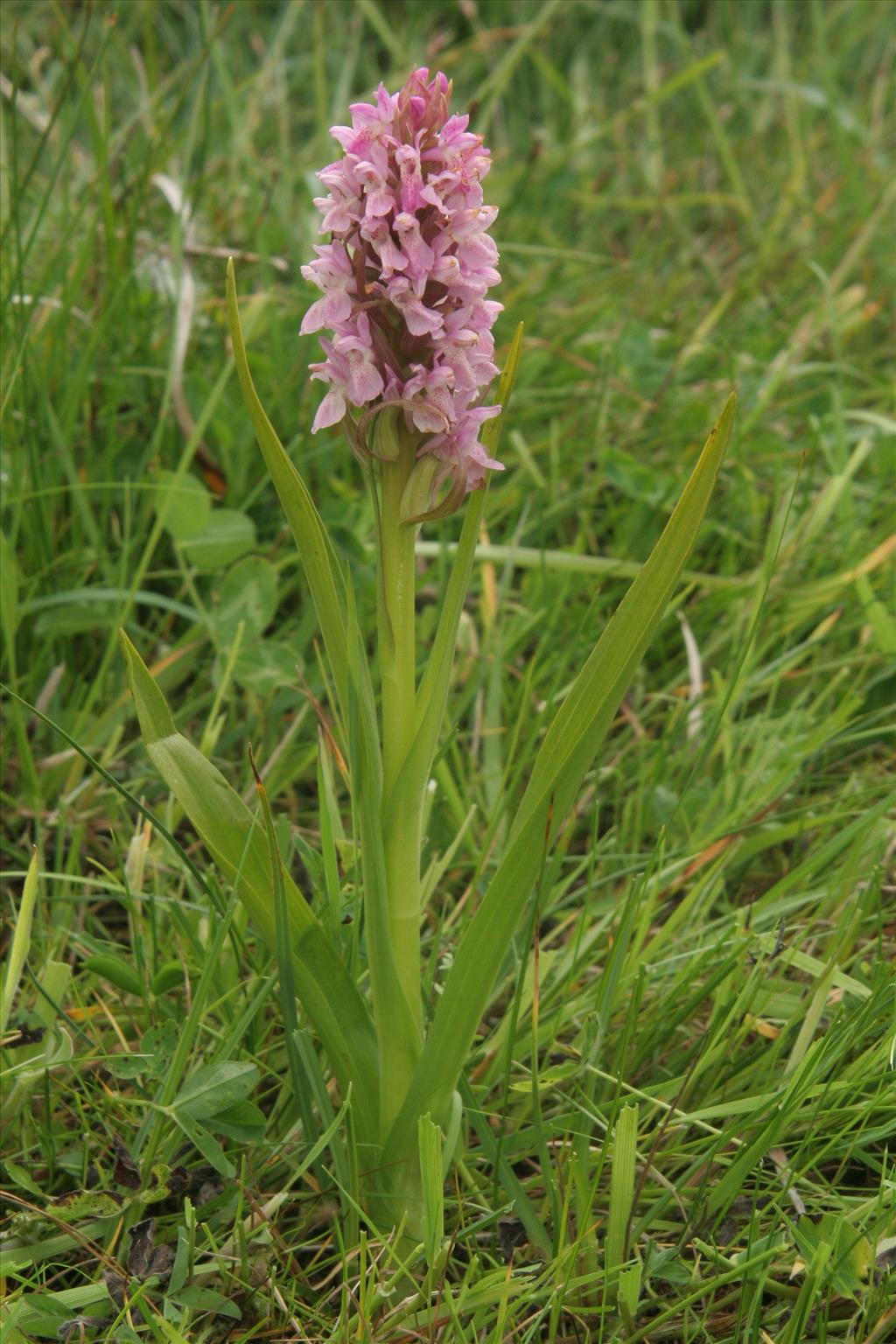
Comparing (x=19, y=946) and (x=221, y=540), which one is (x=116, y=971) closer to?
(x=19, y=946)

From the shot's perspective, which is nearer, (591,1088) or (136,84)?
(591,1088)

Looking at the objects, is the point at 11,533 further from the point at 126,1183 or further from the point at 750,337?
the point at 750,337

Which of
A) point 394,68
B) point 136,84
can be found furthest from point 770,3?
point 136,84

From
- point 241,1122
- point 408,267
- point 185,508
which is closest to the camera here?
point 408,267

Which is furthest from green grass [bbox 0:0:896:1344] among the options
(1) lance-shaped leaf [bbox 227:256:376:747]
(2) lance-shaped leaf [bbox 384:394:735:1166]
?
(1) lance-shaped leaf [bbox 227:256:376:747]

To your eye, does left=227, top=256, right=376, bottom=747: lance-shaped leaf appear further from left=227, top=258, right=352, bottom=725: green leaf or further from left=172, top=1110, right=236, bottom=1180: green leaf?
left=172, top=1110, right=236, bottom=1180: green leaf

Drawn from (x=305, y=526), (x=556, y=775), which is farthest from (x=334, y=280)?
(x=556, y=775)
